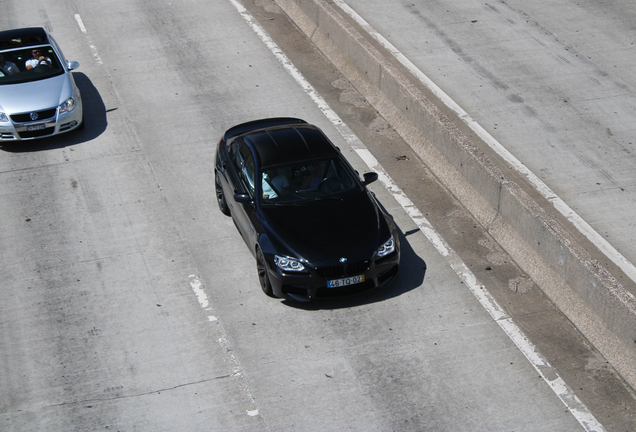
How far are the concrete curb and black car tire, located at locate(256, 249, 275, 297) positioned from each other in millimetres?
3318

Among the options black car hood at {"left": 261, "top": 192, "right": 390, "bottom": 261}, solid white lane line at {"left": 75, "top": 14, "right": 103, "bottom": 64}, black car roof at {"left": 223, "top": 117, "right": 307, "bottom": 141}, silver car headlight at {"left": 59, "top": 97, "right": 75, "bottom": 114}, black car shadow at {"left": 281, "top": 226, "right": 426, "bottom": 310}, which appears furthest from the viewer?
solid white lane line at {"left": 75, "top": 14, "right": 103, "bottom": 64}

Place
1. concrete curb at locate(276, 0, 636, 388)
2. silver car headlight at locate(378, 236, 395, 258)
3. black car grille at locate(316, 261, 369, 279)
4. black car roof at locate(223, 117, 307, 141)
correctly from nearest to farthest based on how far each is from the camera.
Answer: concrete curb at locate(276, 0, 636, 388) < black car grille at locate(316, 261, 369, 279) < silver car headlight at locate(378, 236, 395, 258) < black car roof at locate(223, 117, 307, 141)

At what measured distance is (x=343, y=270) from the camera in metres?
8.46

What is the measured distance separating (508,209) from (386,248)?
6.63 feet

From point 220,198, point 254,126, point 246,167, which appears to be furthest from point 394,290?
point 254,126

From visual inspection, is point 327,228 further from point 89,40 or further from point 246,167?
point 89,40

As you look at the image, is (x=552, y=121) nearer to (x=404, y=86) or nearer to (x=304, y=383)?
(x=404, y=86)

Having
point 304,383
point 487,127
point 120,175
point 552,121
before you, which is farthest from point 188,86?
point 304,383

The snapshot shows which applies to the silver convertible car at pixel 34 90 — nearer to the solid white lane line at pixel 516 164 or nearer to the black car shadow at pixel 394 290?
the black car shadow at pixel 394 290

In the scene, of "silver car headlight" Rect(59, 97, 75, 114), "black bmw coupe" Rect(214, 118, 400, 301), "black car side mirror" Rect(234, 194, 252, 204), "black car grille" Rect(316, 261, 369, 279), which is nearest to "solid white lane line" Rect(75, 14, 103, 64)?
"silver car headlight" Rect(59, 97, 75, 114)

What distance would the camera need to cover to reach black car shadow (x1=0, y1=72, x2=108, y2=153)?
12711mm

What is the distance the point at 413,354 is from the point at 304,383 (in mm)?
1314

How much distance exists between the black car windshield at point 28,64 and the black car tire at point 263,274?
6.78 m

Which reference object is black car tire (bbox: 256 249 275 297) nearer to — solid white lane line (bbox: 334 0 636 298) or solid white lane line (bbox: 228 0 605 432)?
solid white lane line (bbox: 228 0 605 432)
